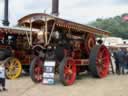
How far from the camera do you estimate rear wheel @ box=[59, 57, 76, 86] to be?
13305 millimetres

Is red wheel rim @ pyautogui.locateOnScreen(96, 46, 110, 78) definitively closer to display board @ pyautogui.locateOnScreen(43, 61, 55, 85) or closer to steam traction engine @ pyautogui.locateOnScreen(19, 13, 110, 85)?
steam traction engine @ pyautogui.locateOnScreen(19, 13, 110, 85)

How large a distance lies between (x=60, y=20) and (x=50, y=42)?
1468 mm

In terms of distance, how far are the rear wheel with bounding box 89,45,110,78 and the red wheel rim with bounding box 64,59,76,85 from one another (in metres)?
1.29

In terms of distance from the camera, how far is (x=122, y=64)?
17.6 m

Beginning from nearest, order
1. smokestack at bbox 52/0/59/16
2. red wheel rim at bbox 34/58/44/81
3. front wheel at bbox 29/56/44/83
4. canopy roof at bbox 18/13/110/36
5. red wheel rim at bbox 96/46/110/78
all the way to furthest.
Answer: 1. canopy roof at bbox 18/13/110/36
2. front wheel at bbox 29/56/44/83
3. red wheel rim at bbox 34/58/44/81
4. red wheel rim at bbox 96/46/110/78
5. smokestack at bbox 52/0/59/16

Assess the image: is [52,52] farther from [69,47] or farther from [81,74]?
[81,74]

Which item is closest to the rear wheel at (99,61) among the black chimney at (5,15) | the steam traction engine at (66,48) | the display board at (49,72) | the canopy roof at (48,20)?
the steam traction engine at (66,48)

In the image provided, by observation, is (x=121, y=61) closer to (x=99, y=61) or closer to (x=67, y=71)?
(x=99, y=61)

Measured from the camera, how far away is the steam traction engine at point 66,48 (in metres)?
13.7

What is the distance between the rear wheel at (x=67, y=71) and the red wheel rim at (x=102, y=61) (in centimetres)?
173

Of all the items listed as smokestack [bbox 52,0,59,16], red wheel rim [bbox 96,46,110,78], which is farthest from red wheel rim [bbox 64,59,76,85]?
smokestack [bbox 52,0,59,16]

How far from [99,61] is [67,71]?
2481 mm

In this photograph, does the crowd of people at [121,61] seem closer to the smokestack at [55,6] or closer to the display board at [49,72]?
the smokestack at [55,6]

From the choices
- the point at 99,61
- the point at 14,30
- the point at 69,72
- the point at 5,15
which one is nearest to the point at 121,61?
the point at 99,61
